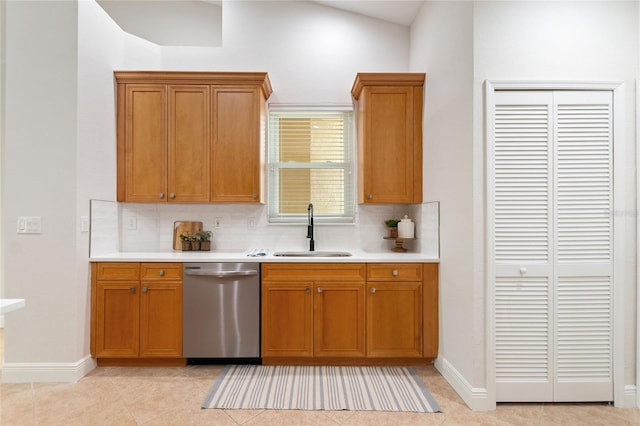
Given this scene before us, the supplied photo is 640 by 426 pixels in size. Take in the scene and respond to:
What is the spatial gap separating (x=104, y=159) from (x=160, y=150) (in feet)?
1.46

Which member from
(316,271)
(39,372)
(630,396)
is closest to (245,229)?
(316,271)

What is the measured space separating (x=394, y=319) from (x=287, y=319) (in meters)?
0.86

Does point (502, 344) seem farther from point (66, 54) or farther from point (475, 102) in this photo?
point (66, 54)

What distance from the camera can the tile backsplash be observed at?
3.45 metres

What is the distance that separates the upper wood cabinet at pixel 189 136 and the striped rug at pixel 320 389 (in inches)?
58.1

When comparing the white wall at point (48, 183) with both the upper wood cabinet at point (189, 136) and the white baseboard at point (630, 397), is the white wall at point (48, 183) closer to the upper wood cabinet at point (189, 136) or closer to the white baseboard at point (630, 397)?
the upper wood cabinet at point (189, 136)

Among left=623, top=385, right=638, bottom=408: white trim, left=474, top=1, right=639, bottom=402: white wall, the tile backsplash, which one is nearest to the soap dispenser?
the tile backsplash

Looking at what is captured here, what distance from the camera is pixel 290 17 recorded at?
3633 mm

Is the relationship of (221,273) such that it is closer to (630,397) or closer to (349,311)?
(349,311)

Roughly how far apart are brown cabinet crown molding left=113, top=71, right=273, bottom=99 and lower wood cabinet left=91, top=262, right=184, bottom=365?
1625 mm

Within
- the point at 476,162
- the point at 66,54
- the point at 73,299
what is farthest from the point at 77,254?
the point at 476,162

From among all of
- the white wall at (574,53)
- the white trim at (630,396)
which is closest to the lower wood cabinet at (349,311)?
the white wall at (574,53)

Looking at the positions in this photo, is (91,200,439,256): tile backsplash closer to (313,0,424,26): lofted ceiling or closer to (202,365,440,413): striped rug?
(202,365,440,413): striped rug

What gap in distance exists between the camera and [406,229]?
330 centimetres
